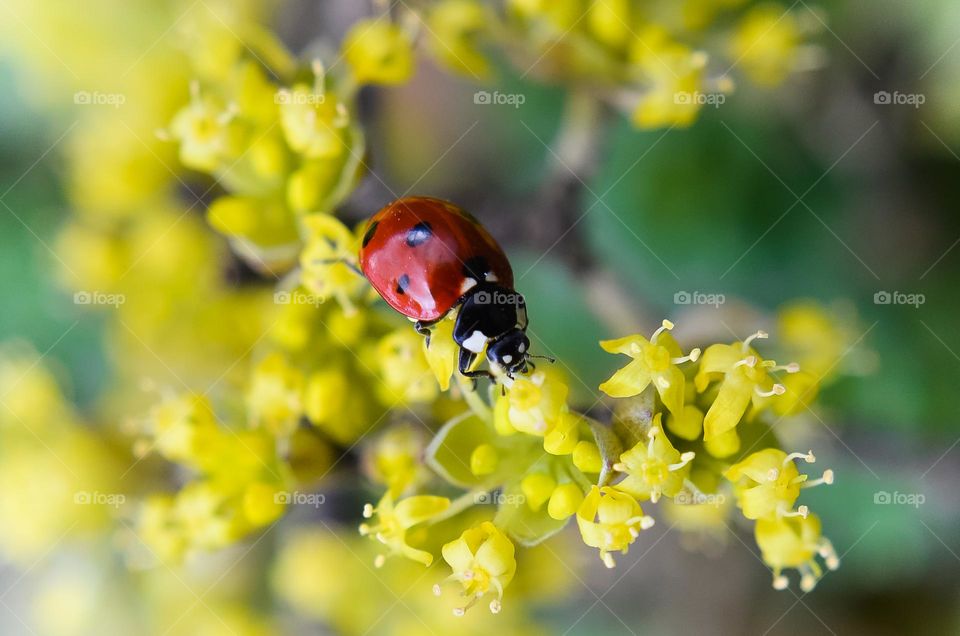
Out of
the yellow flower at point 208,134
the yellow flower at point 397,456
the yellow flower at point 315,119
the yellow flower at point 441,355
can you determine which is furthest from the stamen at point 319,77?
the yellow flower at point 397,456

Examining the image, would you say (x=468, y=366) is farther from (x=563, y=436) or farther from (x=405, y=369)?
(x=563, y=436)

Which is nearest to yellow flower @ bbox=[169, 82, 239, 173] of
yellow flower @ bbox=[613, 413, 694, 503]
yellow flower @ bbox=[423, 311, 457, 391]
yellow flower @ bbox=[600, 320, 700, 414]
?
yellow flower @ bbox=[423, 311, 457, 391]

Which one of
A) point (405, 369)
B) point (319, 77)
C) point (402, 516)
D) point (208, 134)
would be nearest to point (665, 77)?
point (319, 77)

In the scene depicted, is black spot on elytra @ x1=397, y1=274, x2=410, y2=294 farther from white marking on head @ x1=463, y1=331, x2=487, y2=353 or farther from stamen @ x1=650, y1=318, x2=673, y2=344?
stamen @ x1=650, y1=318, x2=673, y2=344

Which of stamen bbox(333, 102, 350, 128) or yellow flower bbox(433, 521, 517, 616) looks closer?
yellow flower bbox(433, 521, 517, 616)

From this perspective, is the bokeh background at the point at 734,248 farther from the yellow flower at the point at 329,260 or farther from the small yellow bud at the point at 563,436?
the small yellow bud at the point at 563,436

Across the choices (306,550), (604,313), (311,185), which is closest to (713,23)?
(604,313)
